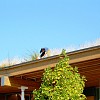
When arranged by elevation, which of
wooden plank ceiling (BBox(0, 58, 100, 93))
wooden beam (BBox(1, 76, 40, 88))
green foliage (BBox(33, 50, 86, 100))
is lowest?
green foliage (BBox(33, 50, 86, 100))

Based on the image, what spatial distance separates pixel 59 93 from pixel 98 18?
1602 centimetres

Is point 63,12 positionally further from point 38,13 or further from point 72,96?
point 72,96

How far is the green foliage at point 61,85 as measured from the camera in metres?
7.21

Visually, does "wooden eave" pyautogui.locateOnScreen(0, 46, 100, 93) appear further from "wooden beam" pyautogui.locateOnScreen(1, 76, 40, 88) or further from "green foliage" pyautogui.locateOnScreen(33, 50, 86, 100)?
"green foliage" pyautogui.locateOnScreen(33, 50, 86, 100)

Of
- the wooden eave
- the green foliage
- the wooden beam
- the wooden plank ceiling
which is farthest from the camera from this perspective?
the wooden beam

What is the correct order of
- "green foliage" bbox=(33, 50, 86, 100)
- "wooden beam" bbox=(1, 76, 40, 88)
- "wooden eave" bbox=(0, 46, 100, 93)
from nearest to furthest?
"green foliage" bbox=(33, 50, 86, 100), "wooden eave" bbox=(0, 46, 100, 93), "wooden beam" bbox=(1, 76, 40, 88)

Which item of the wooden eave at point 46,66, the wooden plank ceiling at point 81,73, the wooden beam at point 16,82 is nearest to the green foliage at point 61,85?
the wooden eave at point 46,66

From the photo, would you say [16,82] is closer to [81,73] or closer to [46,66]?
[46,66]

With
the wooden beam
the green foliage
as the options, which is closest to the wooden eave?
the wooden beam

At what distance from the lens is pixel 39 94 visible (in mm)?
7418

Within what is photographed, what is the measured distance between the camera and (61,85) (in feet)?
23.9

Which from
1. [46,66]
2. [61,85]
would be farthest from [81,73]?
[61,85]

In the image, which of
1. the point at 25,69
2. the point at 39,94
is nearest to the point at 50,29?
the point at 25,69

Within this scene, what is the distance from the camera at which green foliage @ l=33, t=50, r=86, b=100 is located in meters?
7.21
